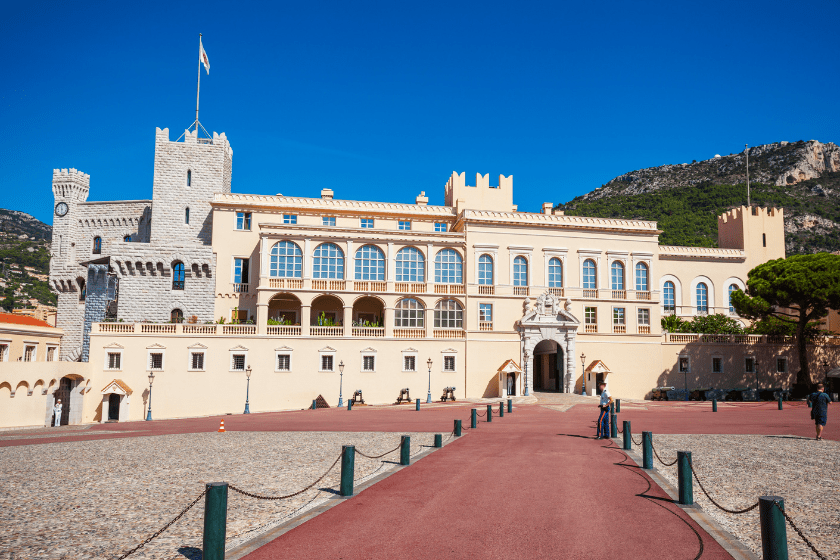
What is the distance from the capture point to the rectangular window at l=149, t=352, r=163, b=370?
39.8 m

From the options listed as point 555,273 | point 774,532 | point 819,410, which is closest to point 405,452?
point 774,532

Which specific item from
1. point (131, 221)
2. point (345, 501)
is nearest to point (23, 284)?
point (131, 221)

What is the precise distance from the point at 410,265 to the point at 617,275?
16408 mm

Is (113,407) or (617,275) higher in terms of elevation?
(617,275)

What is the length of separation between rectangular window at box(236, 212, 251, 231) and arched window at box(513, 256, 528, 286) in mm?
20619

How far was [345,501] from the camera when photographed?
11.2 m

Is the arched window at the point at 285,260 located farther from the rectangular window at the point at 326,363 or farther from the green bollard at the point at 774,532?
the green bollard at the point at 774,532

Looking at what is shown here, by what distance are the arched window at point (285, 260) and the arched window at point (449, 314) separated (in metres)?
10.5

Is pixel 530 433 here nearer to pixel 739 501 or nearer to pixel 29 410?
pixel 739 501

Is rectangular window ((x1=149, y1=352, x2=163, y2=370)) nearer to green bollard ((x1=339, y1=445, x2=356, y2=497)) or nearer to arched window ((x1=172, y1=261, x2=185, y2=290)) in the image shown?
arched window ((x1=172, y1=261, x2=185, y2=290))

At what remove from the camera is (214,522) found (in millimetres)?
7453

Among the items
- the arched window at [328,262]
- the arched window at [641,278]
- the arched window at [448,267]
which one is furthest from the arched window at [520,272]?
the arched window at [328,262]

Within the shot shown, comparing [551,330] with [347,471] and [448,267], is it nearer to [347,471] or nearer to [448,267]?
[448,267]

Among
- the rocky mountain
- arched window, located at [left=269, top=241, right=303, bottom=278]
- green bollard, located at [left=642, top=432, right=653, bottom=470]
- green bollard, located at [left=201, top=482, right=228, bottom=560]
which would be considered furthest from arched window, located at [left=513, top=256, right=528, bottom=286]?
green bollard, located at [left=201, top=482, right=228, bottom=560]
